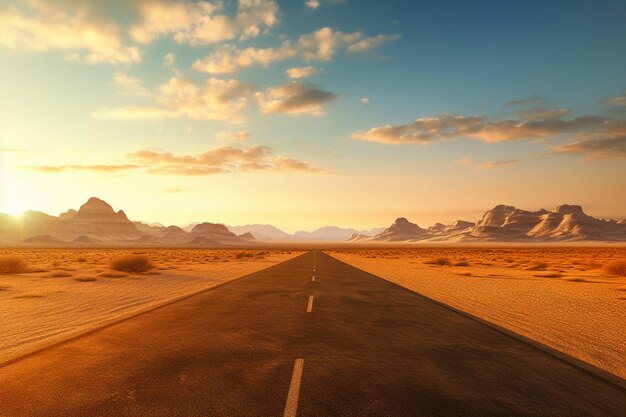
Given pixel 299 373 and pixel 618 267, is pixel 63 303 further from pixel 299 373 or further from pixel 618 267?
pixel 618 267

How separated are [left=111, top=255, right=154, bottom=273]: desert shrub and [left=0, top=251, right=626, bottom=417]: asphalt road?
1719 centimetres

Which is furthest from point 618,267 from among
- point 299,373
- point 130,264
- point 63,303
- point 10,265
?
point 10,265

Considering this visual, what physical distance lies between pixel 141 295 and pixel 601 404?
46.3ft

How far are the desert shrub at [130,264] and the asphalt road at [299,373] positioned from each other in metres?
17.2

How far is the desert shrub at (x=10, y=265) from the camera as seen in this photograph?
75.4ft

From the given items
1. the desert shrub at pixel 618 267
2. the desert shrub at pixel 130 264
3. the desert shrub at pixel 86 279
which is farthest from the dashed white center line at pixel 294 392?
the desert shrub at pixel 618 267

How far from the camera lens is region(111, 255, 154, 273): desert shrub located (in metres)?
25.0

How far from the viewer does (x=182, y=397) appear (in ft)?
15.4

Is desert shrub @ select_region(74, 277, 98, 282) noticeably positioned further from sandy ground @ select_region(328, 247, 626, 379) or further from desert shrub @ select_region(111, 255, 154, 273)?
sandy ground @ select_region(328, 247, 626, 379)

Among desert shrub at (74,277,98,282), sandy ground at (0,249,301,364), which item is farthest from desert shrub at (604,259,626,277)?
desert shrub at (74,277,98,282)

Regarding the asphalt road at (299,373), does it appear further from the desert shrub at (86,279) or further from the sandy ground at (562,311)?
the desert shrub at (86,279)

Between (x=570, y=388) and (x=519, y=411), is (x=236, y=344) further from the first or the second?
(x=570, y=388)

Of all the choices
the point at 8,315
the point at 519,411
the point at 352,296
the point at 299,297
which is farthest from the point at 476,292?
the point at 8,315

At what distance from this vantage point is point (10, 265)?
910 inches
